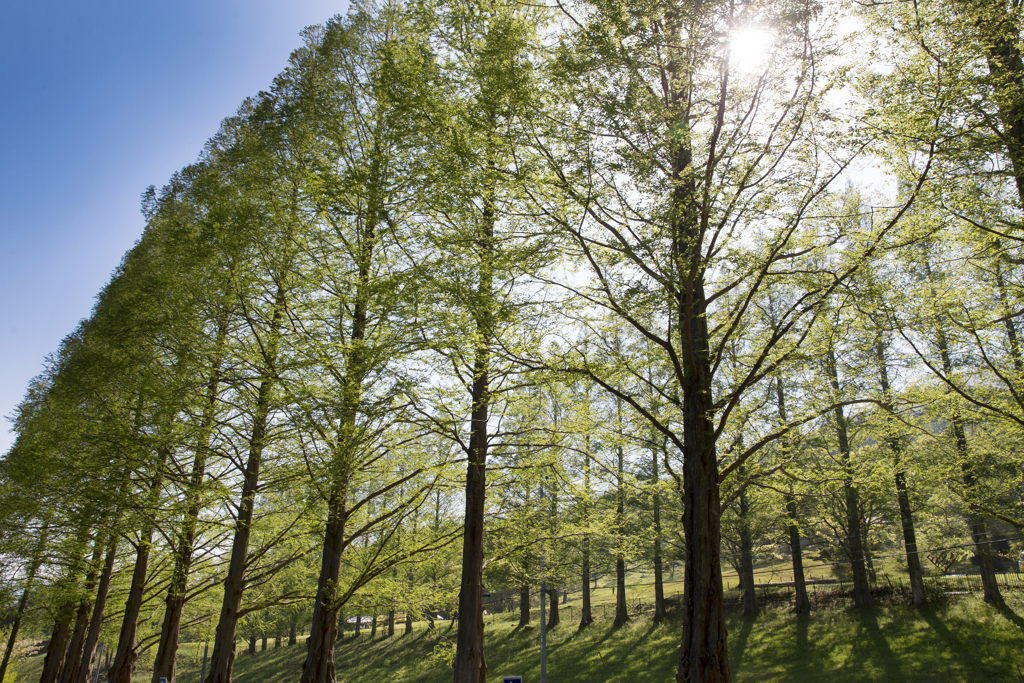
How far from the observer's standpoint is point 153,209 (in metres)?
12.9

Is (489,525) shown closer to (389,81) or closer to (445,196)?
(445,196)

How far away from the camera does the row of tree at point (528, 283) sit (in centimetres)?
610

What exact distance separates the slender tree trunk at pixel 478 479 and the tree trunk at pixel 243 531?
3452mm

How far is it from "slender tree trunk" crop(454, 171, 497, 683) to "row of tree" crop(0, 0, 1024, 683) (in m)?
0.05

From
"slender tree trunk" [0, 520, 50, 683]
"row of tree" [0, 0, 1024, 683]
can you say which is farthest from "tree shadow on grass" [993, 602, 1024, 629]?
"slender tree trunk" [0, 520, 50, 683]

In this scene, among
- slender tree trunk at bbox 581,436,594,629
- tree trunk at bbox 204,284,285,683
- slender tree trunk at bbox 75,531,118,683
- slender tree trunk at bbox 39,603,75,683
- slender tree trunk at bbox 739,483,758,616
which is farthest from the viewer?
slender tree trunk at bbox 739,483,758,616

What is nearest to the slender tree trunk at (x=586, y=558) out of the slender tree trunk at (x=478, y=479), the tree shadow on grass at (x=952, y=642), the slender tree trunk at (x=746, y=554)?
the slender tree trunk at (x=478, y=479)

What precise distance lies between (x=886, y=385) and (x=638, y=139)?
1639 cm

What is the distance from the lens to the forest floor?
12.6 meters

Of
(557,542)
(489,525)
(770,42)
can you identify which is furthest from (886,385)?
(770,42)

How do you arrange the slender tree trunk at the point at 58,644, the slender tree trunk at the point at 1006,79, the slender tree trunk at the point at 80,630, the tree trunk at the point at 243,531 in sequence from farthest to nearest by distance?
1. the slender tree trunk at the point at 58,644
2. the slender tree trunk at the point at 80,630
3. the tree trunk at the point at 243,531
4. the slender tree trunk at the point at 1006,79

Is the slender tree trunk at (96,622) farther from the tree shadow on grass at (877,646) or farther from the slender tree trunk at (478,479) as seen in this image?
the tree shadow on grass at (877,646)

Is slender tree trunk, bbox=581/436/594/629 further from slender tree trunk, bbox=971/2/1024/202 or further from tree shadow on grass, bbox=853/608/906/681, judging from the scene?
tree shadow on grass, bbox=853/608/906/681

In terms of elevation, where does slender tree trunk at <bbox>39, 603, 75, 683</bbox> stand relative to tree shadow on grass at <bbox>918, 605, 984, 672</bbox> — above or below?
below
